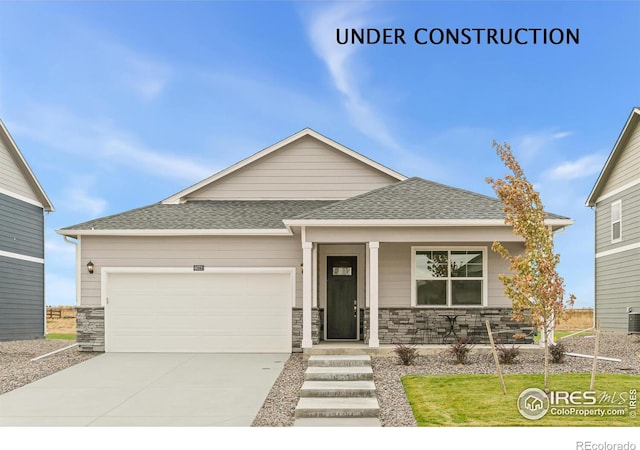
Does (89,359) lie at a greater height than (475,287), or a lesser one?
lesser

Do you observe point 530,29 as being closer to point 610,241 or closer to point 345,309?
point 345,309

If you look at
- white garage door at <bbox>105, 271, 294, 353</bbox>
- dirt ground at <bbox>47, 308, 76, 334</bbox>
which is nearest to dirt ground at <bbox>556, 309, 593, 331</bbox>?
white garage door at <bbox>105, 271, 294, 353</bbox>

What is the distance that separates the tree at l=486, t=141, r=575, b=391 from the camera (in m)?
9.23

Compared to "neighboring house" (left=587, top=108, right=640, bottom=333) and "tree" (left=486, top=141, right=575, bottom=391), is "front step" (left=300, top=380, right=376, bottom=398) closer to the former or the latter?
"tree" (left=486, top=141, right=575, bottom=391)

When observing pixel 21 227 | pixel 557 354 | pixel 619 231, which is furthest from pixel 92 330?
pixel 619 231

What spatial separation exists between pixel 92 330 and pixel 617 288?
1566 centimetres

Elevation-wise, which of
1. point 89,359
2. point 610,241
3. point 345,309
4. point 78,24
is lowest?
point 89,359

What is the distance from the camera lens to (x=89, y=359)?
46.8 feet

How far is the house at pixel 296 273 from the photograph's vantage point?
13.6 meters

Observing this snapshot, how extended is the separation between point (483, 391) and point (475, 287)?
492cm

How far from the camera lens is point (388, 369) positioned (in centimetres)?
1188

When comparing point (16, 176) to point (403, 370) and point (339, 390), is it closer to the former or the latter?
point (403, 370)
